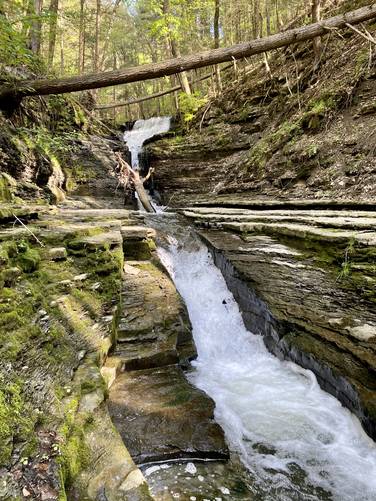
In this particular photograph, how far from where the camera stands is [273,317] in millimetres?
5246

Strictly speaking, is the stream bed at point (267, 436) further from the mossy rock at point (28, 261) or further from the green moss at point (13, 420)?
the mossy rock at point (28, 261)

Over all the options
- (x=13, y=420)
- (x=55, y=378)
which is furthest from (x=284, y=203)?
(x=13, y=420)

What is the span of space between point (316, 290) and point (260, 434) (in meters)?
2.18

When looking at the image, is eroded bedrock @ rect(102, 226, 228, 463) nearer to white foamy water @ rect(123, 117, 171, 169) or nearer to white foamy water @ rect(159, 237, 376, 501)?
white foamy water @ rect(159, 237, 376, 501)

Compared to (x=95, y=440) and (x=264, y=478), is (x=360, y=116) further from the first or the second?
(x=95, y=440)

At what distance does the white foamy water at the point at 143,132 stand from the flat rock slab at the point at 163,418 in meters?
14.0

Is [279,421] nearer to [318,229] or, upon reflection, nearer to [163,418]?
[163,418]

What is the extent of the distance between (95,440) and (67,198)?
10425mm

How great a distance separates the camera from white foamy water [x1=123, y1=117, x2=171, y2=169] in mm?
17984

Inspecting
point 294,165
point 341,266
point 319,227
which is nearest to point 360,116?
point 294,165

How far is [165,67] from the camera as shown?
883 cm

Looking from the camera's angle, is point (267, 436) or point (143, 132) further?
point (143, 132)

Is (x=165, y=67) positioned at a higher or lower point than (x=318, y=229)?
higher

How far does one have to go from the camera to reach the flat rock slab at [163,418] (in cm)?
353
